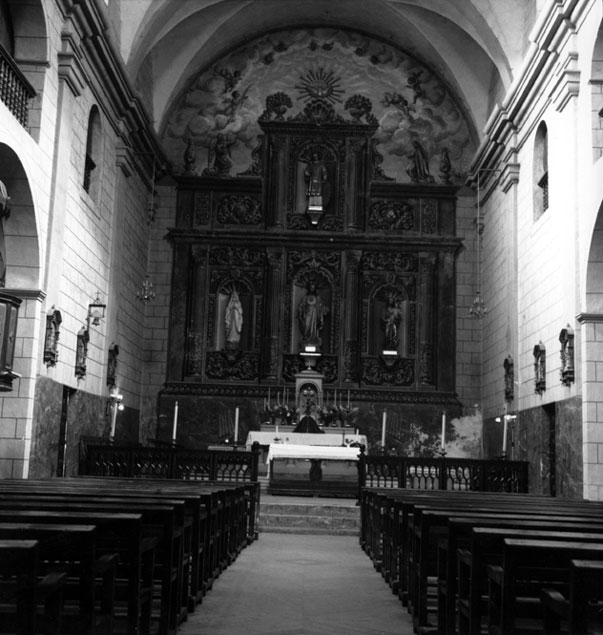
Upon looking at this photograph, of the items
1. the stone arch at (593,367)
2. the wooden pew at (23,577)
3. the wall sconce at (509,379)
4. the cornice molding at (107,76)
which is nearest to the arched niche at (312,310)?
the cornice molding at (107,76)

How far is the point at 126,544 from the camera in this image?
4867mm

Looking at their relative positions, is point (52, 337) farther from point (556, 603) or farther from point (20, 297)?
point (556, 603)

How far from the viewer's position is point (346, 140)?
2223cm

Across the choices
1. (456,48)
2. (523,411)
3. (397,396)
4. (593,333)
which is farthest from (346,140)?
(593,333)

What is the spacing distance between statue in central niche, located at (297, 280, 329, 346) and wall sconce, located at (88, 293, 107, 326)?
5.87 metres

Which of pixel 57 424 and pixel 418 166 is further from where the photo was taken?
pixel 418 166

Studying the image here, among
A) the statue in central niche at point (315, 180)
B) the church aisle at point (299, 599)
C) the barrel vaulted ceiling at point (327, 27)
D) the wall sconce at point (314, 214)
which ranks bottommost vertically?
the church aisle at point (299, 599)

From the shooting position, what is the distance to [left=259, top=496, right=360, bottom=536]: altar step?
1311cm

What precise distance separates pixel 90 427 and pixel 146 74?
9.19 metres

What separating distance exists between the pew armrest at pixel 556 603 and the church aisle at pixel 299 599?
2.50m

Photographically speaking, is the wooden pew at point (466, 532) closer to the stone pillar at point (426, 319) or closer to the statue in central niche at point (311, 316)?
the statue in central niche at point (311, 316)

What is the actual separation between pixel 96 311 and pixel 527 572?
13.4 metres

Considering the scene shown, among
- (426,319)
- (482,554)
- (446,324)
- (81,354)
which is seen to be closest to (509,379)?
(446,324)

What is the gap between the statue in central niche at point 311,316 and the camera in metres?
21.3
